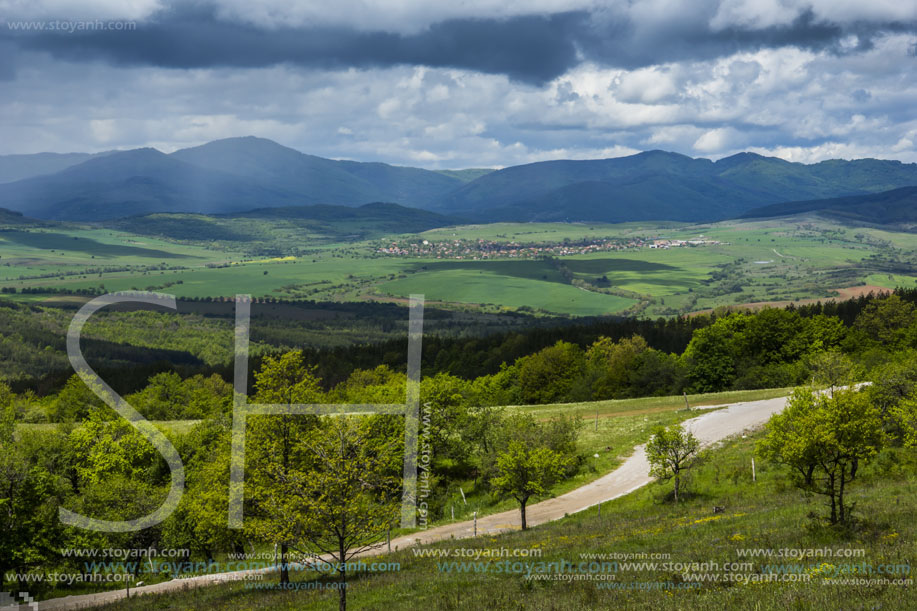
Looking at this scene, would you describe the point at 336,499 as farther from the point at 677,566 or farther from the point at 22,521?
the point at 22,521

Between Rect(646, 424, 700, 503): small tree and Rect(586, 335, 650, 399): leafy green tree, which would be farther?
Rect(586, 335, 650, 399): leafy green tree

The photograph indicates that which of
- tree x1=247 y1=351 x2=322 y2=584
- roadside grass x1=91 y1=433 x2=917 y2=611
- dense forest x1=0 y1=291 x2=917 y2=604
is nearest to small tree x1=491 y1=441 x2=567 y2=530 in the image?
dense forest x1=0 y1=291 x2=917 y2=604

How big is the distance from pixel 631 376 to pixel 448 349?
6690 cm

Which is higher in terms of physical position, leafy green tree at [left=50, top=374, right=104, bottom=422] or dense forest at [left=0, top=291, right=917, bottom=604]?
dense forest at [left=0, top=291, right=917, bottom=604]

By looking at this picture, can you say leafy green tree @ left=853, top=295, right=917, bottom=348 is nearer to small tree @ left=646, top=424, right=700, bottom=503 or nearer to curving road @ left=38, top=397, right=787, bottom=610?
curving road @ left=38, top=397, right=787, bottom=610

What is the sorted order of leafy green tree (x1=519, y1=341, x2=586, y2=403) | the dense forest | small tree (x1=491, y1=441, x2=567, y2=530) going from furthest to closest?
leafy green tree (x1=519, y1=341, x2=586, y2=403), small tree (x1=491, y1=441, x2=567, y2=530), the dense forest

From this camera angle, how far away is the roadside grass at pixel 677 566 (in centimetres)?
1666

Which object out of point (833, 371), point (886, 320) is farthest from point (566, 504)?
point (886, 320)

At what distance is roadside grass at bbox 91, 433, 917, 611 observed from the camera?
656 inches

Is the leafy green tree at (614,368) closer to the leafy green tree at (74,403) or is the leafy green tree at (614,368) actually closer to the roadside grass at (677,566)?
the roadside grass at (677,566)

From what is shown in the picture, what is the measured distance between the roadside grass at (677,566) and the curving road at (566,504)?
3.92 meters

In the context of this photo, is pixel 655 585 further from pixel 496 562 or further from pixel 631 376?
pixel 631 376

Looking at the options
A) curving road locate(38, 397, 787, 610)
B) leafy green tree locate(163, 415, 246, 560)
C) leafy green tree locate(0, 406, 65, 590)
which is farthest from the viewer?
curving road locate(38, 397, 787, 610)

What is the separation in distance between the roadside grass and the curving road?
392 cm
